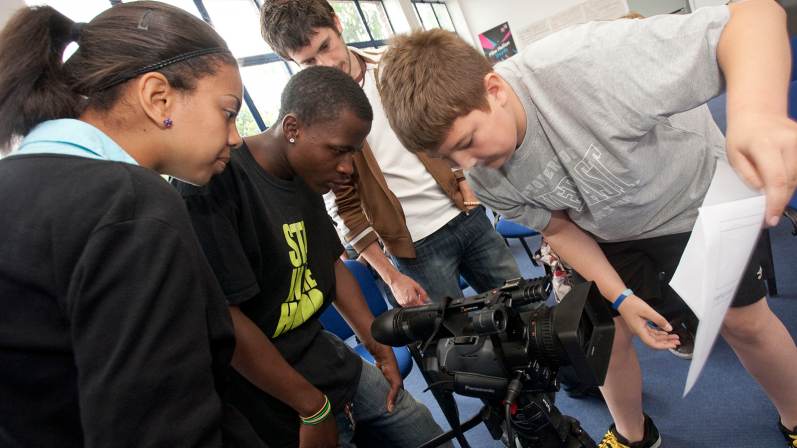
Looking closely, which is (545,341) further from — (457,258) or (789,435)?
(789,435)

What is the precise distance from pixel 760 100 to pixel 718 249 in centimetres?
33

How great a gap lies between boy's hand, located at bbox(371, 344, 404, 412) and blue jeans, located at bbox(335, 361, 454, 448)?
15 millimetres

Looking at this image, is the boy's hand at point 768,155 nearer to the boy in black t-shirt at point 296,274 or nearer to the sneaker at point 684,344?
the boy in black t-shirt at point 296,274

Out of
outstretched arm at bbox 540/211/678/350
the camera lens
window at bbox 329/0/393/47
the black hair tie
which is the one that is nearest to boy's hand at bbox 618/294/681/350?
outstretched arm at bbox 540/211/678/350

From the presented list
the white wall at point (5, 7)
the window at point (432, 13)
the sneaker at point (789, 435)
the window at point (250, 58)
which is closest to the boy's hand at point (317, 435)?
the sneaker at point (789, 435)

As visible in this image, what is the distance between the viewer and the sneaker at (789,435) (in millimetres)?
1372

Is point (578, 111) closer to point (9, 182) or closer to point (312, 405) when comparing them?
point (312, 405)

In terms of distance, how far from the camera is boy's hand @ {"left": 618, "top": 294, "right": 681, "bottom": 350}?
1149mm

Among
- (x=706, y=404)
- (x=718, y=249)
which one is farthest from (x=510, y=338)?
(x=706, y=404)

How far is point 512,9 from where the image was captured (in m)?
9.30

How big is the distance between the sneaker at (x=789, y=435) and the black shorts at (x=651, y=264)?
53 centimetres

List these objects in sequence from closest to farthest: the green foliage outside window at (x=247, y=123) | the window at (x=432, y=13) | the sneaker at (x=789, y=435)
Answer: the sneaker at (x=789, y=435) → the green foliage outside window at (x=247, y=123) → the window at (x=432, y=13)

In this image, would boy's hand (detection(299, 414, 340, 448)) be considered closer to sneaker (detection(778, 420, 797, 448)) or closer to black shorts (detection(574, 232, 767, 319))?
black shorts (detection(574, 232, 767, 319))

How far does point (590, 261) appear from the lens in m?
1.31
